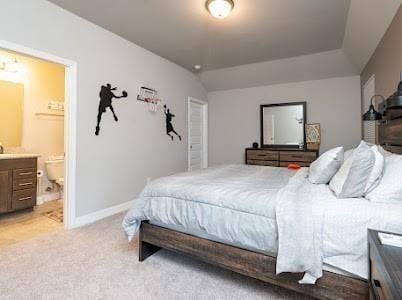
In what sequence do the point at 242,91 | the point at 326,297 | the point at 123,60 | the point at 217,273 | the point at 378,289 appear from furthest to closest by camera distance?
1. the point at 242,91
2. the point at 123,60
3. the point at 217,273
4. the point at 326,297
5. the point at 378,289

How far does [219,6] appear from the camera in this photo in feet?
8.04

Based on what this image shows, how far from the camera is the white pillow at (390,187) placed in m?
1.33

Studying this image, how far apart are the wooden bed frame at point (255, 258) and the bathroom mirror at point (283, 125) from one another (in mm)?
2323

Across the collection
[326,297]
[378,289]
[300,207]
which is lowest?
[326,297]

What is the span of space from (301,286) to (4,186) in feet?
12.0

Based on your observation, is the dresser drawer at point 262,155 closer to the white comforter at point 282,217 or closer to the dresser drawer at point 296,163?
the dresser drawer at point 296,163

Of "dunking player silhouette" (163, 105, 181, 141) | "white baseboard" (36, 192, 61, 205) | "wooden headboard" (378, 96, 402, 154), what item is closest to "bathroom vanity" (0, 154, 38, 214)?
"white baseboard" (36, 192, 61, 205)

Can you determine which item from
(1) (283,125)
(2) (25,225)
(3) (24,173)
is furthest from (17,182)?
(1) (283,125)

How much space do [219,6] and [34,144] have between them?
3.59 meters

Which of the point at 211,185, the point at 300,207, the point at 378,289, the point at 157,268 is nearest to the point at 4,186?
the point at 157,268

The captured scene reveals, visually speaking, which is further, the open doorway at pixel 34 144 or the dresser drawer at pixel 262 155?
the dresser drawer at pixel 262 155

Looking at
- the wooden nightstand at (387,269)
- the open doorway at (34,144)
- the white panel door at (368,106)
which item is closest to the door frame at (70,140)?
the open doorway at (34,144)

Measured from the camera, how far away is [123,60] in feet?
11.1

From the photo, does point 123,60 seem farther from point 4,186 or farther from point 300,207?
point 300,207
